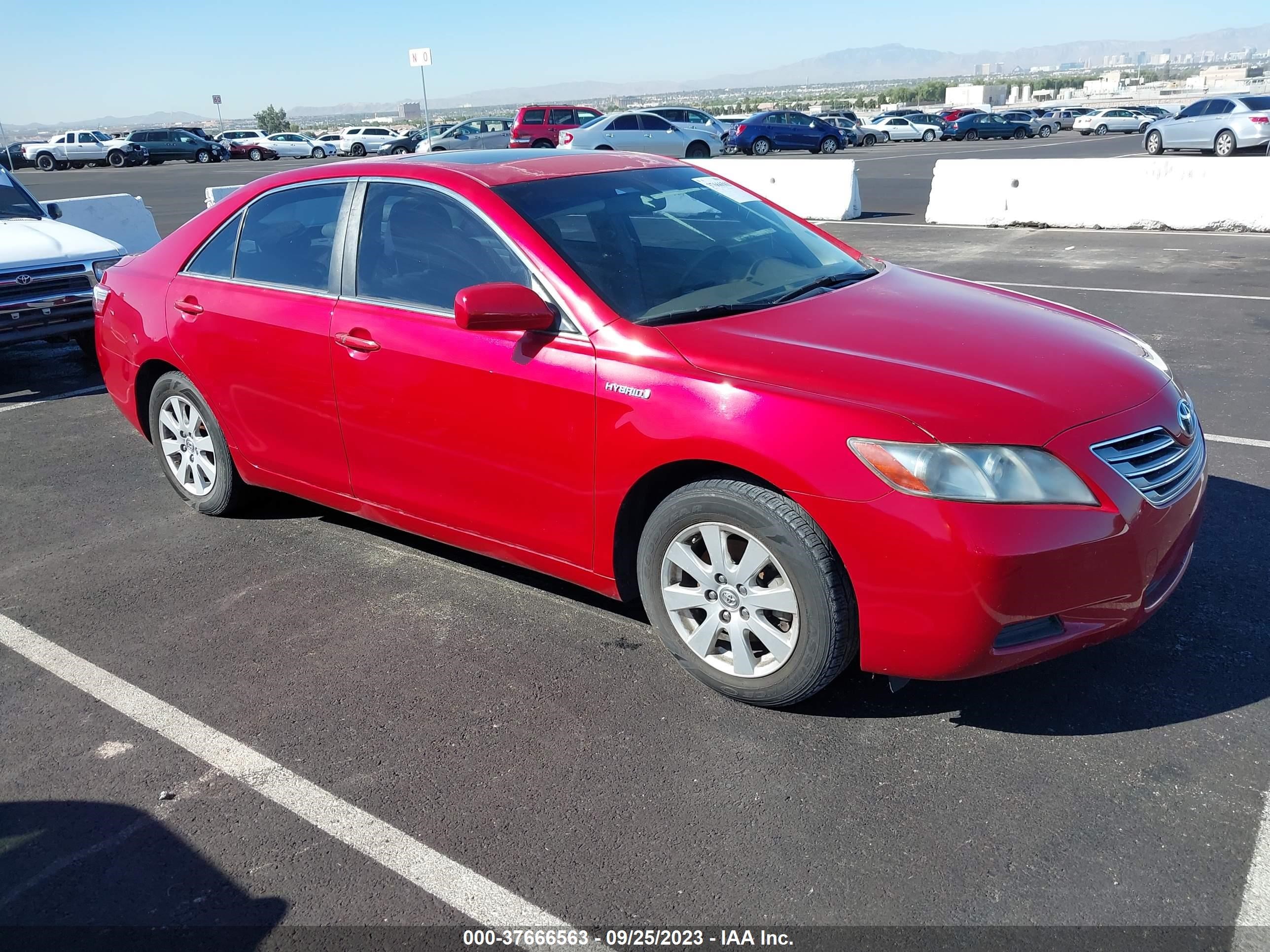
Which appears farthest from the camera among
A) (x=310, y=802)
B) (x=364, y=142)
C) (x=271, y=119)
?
(x=271, y=119)

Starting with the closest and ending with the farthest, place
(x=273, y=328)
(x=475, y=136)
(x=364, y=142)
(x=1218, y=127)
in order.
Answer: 1. (x=273, y=328)
2. (x=1218, y=127)
3. (x=475, y=136)
4. (x=364, y=142)

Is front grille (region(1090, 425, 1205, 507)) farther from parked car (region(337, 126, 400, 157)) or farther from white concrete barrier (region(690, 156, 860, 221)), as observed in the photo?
parked car (region(337, 126, 400, 157))

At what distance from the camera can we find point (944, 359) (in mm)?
3293

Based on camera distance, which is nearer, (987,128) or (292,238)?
(292,238)

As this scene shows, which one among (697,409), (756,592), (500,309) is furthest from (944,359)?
(500,309)

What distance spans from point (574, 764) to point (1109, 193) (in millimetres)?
13248

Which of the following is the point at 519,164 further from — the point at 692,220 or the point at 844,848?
the point at 844,848

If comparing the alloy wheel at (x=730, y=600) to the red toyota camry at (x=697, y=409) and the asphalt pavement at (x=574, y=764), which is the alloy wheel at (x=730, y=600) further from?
the asphalt pavement at (x=574, y=764)

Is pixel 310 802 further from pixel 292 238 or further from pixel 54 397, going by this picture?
pixel 54 397

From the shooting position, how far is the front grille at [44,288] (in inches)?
304

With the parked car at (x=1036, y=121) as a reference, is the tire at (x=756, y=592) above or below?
below

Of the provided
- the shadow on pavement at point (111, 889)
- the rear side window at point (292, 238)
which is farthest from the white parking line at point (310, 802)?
the rear side window at point (292, 238)

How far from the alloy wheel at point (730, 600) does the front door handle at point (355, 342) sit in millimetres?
1457

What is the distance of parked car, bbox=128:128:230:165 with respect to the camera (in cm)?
4984
